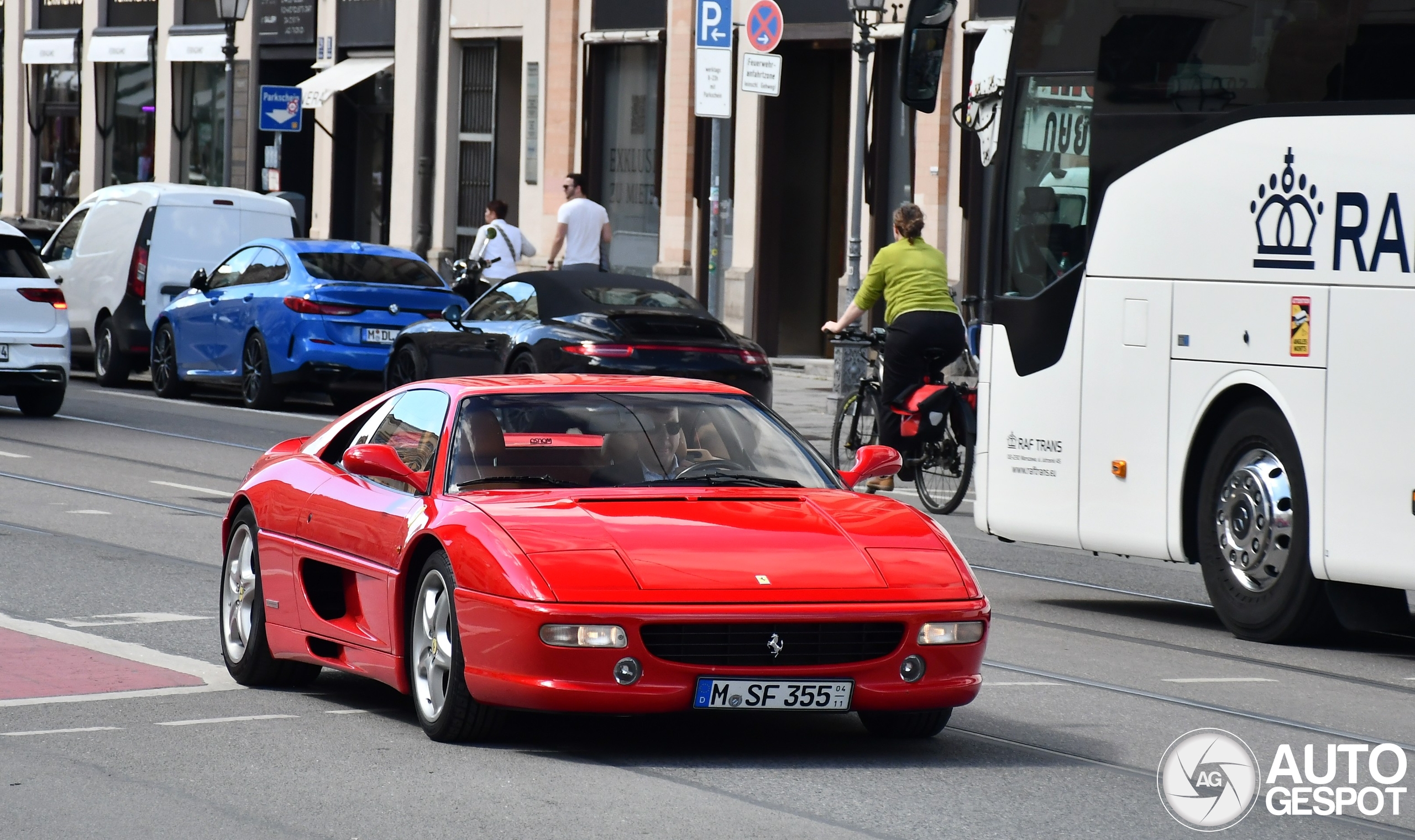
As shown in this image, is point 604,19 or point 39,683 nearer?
point 39,683

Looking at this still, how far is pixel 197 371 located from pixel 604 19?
37.2 feet

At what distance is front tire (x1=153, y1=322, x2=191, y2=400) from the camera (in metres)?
24.4

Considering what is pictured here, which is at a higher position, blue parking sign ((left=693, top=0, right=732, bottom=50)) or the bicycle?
blue parking sign ((left=693, top=0, right=732, bottom=50))

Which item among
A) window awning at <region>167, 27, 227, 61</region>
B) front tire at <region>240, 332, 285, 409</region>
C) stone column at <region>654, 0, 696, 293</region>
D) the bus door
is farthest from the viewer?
window awning at <region>167, 27, 227, 61</region>

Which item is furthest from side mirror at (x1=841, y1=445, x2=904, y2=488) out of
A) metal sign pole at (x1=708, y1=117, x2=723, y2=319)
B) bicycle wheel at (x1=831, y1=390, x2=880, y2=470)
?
metal sign pole at (x1=708, y1=117, x2=723, y2=319)

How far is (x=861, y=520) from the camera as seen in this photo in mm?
7316

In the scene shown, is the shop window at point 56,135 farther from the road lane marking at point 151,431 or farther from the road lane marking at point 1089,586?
the road lane marking at point 1089,586

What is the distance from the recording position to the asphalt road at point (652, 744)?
618 centimetres

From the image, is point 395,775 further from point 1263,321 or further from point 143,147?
point 143,147

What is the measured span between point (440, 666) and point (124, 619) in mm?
3208

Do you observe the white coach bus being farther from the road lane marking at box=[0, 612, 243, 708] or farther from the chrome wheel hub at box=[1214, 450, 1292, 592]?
the road lane marking at box=[0, 612, 243, 708]

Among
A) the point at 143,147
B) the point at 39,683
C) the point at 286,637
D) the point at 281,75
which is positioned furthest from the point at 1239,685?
the point at 143,147

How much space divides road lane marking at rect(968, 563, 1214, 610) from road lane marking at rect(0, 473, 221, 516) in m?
4.72

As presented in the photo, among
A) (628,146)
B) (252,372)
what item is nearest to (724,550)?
(252,372)
